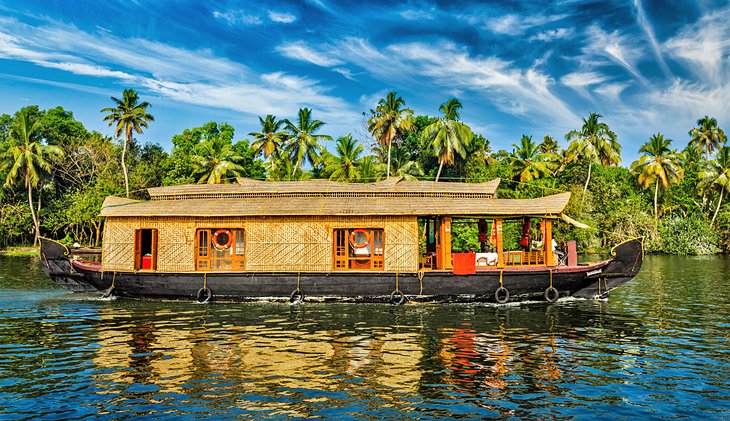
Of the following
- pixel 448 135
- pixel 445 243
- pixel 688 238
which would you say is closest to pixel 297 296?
pixel 445 243

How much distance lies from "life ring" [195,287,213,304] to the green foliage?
4216cm

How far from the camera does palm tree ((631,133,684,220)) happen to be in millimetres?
47312

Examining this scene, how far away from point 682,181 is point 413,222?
46.4 metres

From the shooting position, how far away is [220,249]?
56.6ft

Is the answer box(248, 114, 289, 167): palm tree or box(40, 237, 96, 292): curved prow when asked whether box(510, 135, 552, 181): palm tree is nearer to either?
box(248, 114, 289, 167): palm tree

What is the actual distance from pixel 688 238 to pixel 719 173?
7.53m

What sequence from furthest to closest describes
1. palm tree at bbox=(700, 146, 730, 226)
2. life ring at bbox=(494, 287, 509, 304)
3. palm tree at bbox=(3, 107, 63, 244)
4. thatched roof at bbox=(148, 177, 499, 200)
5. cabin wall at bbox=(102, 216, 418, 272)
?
1. palm tree at bbox=(700, 146, 730, 226)
2. palm tree at bbox=(3, 107, 63, 244)
3. thatched roof at bbox=(148, 177, 499, 200)
4. cabin wall at bbox=(102, 216, 418, 272)
5. life ring at bbox=(494, 287, 509, 304)

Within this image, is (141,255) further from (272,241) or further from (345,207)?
(345,207)

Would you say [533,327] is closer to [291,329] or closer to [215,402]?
[291,329]

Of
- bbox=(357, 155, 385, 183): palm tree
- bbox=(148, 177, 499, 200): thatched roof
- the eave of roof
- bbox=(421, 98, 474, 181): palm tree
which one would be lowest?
the eave of roof

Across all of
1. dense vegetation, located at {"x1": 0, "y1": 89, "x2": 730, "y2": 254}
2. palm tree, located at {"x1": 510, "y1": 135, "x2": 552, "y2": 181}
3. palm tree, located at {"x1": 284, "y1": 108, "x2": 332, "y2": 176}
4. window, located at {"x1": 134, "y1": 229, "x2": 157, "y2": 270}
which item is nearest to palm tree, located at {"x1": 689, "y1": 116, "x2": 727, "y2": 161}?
dense vegetation, located at {"x1": 0, "y1": 89, "x2": 730, "y2": 254}

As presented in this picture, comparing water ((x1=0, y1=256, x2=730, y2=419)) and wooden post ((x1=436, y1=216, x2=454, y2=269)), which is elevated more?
wooden post ((x1=436, y1=216, x2=454, y2=269))

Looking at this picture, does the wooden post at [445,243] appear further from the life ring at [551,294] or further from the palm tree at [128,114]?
the palm tree at [128,114]

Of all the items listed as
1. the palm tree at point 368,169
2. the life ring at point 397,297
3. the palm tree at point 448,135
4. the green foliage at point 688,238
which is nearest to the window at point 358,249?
the life ring at point 397,297
